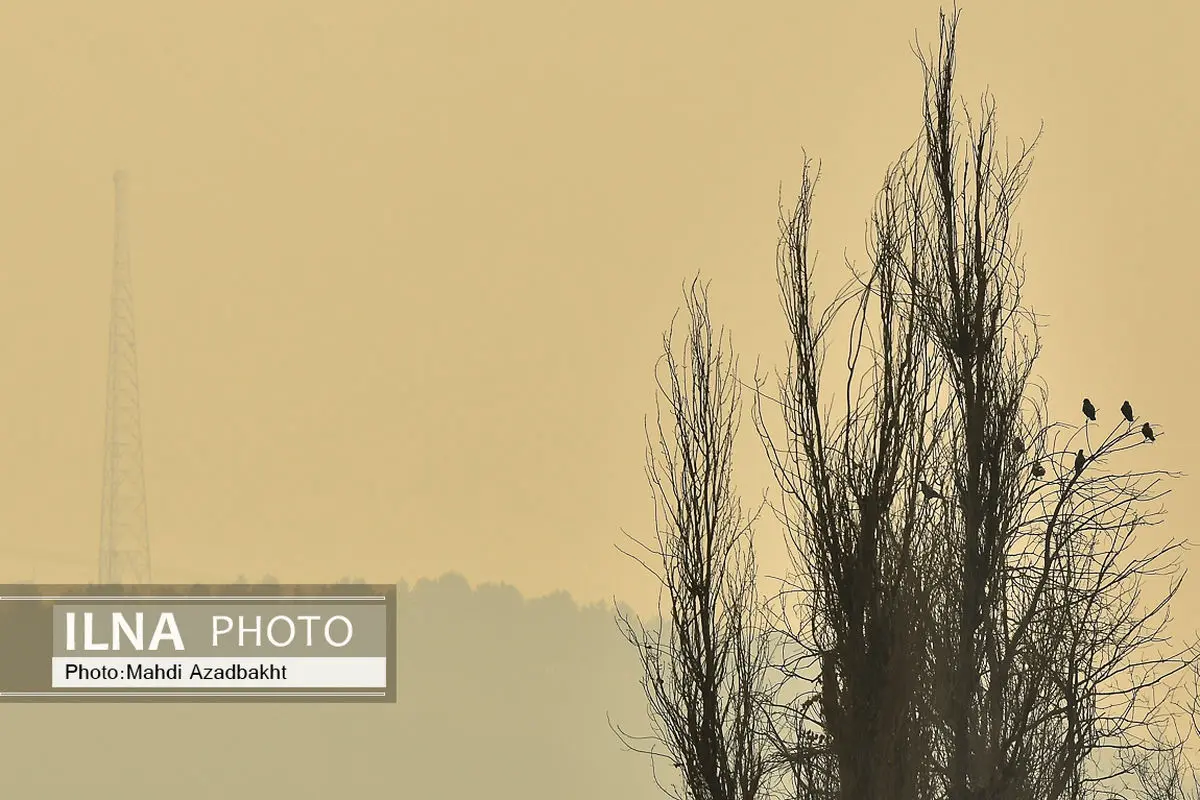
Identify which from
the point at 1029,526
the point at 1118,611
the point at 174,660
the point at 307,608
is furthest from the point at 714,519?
the point at 174,660

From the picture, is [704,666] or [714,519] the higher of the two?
[714,519]

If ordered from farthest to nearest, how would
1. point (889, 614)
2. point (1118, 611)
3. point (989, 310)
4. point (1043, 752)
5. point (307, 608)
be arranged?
point (307, 608) < point (1118, 611) < point (989, 310) < point (1043, 752) < point (889, 614)

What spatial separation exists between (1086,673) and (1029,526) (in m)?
1.11

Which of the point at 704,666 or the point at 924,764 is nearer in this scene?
the point at 924,764

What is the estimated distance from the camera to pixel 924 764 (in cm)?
888

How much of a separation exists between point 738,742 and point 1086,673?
244 cm

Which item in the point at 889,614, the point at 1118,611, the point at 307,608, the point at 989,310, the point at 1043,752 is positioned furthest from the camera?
the point at 307,608

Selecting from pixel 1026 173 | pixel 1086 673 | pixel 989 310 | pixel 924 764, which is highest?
pixel 1026 173

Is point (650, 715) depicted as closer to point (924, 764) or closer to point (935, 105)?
point (924, 764)

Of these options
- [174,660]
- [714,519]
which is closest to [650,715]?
[714,519]

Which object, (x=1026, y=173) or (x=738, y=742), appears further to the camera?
(x=1026, y=173)

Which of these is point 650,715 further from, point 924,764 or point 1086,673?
point 1086,673

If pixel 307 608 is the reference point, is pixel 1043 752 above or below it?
below

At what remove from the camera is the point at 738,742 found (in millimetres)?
10227
